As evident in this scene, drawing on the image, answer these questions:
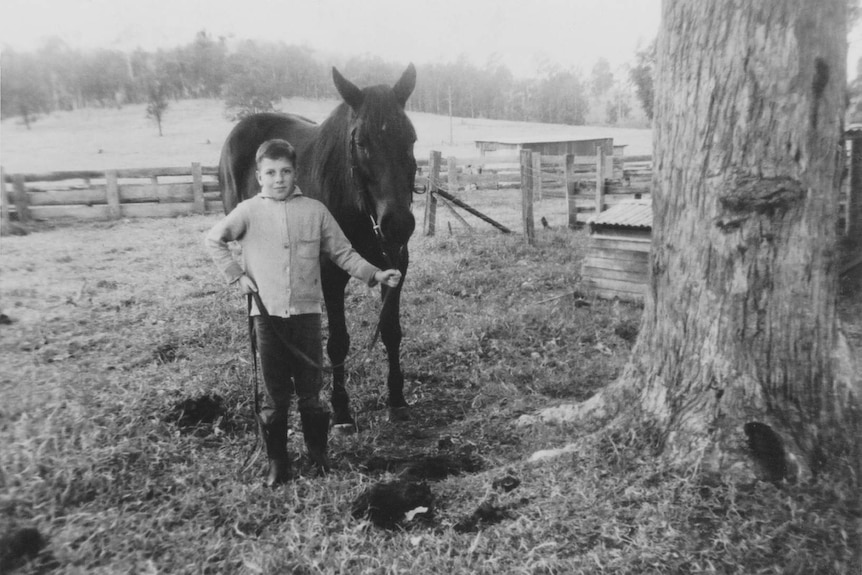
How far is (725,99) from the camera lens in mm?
2580

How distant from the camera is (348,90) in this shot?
3.62 metres

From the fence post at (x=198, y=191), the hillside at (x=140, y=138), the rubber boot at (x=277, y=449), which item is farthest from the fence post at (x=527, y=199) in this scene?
the hillside at (x=140, y=138)

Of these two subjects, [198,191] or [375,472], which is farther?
[198,191]

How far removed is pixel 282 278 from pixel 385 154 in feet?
3.17

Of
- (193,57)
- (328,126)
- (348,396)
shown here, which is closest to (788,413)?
(348,396)

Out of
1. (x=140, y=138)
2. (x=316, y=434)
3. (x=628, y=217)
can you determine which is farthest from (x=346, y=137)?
(x=140, y=138)

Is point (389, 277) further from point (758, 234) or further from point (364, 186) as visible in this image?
point (758, 234)

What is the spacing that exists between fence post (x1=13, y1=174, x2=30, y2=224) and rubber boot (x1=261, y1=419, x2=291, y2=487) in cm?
1460

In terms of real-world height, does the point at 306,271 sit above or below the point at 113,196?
above

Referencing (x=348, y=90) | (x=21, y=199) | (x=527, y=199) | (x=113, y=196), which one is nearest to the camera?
(x=348, y=90)

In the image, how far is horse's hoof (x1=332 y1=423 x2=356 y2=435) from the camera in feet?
13.3

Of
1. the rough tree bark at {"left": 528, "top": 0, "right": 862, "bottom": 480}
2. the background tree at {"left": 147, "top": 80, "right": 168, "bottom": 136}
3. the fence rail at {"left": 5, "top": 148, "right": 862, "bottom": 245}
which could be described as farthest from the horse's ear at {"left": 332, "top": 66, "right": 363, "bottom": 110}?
the background tree at {"left": 147, "top": 80, "right": 168, "bottom": 136}

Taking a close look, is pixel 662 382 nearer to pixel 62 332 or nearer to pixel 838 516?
pixel 838 516

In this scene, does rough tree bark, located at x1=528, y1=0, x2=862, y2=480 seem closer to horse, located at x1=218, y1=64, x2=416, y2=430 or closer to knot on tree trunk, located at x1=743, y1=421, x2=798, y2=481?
knot on tree trunk, located at x1=743, y1=421, x2=798, y2=481
